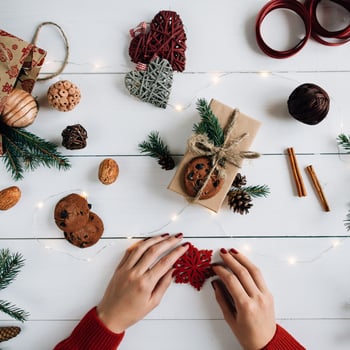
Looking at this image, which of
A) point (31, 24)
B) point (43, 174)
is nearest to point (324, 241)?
point (43, 174)

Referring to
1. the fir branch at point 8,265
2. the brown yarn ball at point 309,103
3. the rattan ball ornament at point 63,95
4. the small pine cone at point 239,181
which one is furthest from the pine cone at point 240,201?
the fir branch at point 8,265

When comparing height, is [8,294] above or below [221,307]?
below

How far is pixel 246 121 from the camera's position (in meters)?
0.92

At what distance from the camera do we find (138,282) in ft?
3.14

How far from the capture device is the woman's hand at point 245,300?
94 cm

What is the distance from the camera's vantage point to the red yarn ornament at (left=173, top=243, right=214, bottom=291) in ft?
3.29

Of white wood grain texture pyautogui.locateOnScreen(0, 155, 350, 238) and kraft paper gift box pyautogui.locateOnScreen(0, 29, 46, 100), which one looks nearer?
kraft paper gift box pyautogui.locateOnScreen(0, 29, 46, 100)

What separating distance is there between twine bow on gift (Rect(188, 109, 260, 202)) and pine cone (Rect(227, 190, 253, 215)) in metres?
0.09

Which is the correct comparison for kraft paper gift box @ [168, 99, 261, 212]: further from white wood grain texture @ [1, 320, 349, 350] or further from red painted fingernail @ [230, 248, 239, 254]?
white wood grain texture @ [1, 320, 349, 350]

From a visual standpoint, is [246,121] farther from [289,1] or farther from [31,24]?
[31,24]

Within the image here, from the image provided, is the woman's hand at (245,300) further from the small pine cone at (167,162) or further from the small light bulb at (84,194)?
the small light bulb at (84,194)

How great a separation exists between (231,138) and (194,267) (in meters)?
0.36

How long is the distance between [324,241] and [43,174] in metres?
0.77

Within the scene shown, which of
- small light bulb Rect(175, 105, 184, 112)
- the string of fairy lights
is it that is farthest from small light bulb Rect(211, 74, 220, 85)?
small light bulb Rect(175, 105, 184, 112)
